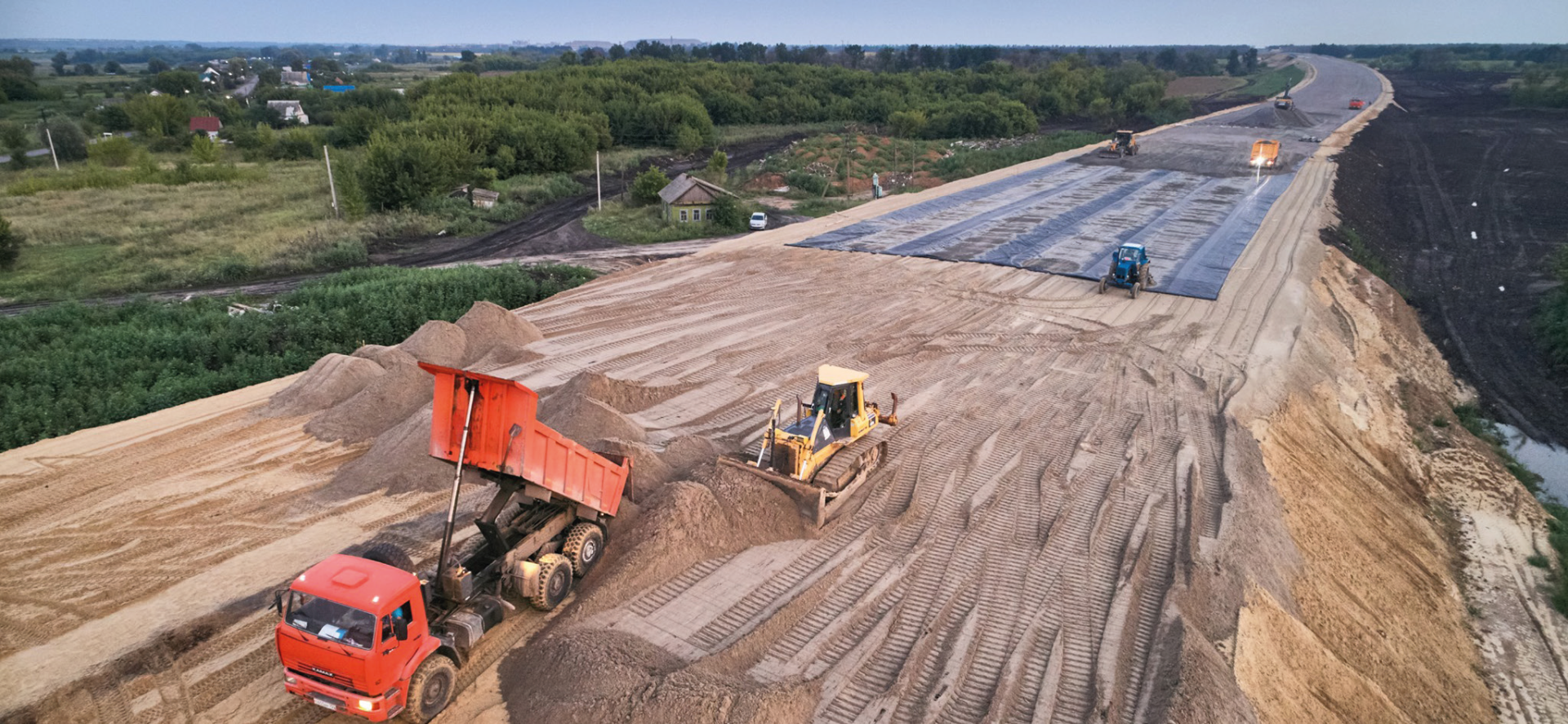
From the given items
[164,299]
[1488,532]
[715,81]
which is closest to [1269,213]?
[1488,532]

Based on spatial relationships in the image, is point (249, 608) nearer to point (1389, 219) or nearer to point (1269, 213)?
point (1269, 213)

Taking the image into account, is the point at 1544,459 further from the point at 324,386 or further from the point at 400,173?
the point at 400,173

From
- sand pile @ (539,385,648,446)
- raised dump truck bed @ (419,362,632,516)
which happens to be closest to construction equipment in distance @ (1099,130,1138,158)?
sand pile @ (539,385,648,446)

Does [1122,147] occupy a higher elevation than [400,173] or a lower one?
higher

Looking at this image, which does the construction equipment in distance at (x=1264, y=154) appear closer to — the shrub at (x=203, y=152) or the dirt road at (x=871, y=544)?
the dirt road at (x=871, y=544)

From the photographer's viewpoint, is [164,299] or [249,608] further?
[164,299]

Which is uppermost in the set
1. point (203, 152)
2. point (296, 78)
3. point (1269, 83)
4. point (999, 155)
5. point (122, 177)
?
point (1269, 83)

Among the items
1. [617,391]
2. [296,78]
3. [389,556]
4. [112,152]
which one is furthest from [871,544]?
[296,78]
